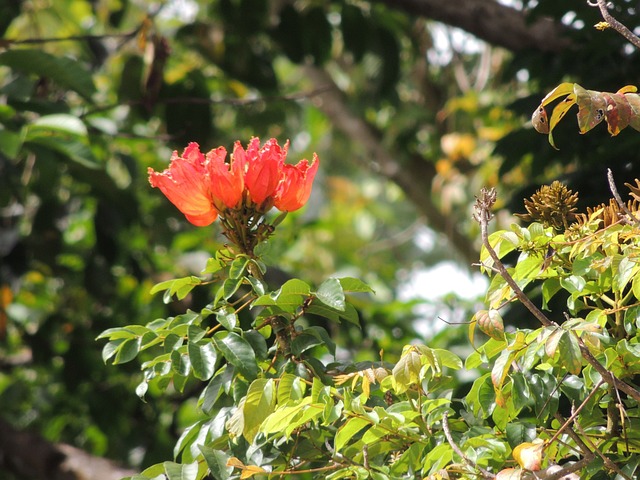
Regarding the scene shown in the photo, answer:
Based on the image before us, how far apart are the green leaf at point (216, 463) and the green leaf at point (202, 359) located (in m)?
0.09

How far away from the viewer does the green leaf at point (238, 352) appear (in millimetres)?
1132

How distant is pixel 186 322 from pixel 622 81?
125 centimetres

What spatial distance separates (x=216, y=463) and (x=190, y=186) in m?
0.35

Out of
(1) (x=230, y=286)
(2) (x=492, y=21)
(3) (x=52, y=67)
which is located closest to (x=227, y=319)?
(1) (x=230, y=286)

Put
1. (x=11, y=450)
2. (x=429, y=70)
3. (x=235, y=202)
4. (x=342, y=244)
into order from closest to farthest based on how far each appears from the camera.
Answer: (x=235, y=202) < (x=11, y=450) < (x=429, y=70) < (x=342, y=244)

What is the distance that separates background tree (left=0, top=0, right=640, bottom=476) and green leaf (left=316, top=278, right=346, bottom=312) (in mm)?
871

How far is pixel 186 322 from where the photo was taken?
121 centimetres

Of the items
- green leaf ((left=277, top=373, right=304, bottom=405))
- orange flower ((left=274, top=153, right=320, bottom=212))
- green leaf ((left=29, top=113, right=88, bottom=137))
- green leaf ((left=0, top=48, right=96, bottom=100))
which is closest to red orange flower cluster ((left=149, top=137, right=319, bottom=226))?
orange flower ((left=274, top=153, right=320, bottom=212))

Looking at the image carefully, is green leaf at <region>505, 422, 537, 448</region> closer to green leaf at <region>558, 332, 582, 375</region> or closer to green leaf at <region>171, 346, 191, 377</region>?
green leaf at <region>558, 332, 582, 375</region>

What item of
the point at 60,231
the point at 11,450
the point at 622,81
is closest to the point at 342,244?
the point at 60,231

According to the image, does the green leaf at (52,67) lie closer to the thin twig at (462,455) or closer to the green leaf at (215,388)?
the green leaf at (215,388)

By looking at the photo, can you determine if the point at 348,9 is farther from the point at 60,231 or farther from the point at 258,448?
the point at 258,448

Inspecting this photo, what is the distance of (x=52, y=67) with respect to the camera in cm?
211

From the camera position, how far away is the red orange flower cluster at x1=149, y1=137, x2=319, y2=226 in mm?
1195
